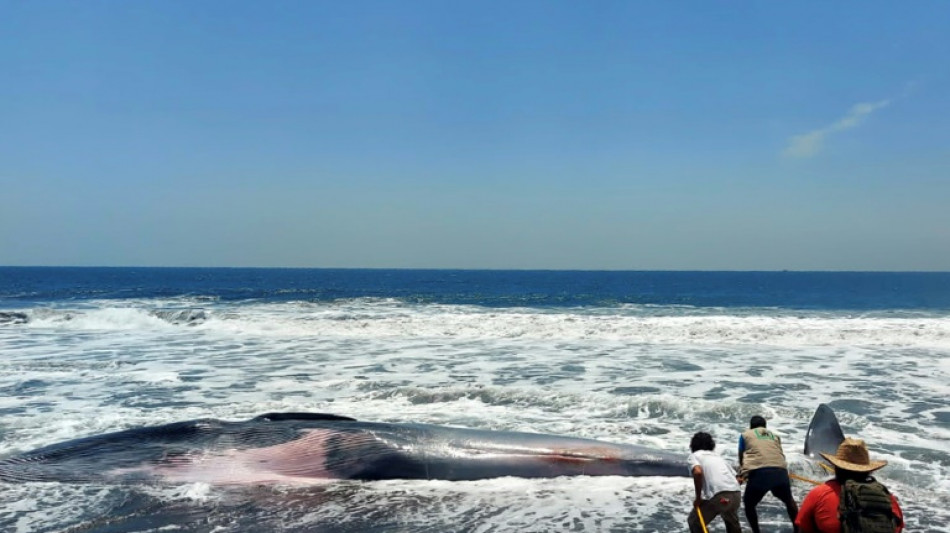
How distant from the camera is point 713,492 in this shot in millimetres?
5008

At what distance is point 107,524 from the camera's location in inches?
225

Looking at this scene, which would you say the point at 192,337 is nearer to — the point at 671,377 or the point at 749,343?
the point at 671,377

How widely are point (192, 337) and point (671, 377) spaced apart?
54.3ft

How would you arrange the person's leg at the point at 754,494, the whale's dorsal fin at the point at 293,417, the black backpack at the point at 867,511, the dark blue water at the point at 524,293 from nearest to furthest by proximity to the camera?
the black backpack at the point at 867,511, the person's leg at the point at 754,494, the whale's dorsal fin at the point at 293,417, the dark blue water at the point at 524,293

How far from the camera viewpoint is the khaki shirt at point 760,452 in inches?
212

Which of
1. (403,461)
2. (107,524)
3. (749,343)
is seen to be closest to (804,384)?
(749,343)

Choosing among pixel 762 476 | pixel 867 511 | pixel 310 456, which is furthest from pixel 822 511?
pixel 310 456

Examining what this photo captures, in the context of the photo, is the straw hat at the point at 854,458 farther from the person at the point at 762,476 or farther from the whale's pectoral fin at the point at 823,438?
the whale's pectoral fin at the point at 823,438

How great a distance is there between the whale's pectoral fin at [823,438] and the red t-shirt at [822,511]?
13.0 ft

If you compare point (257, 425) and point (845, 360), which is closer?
point (257, 425)

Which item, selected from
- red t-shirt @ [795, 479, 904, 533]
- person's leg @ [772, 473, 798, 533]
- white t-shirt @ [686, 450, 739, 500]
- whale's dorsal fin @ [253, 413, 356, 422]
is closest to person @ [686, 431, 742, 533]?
white t-shirt @ [686, 450, 739, 500]

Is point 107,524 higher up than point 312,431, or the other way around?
point 312,431

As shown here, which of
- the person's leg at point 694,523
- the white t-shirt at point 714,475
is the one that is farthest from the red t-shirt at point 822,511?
the person's leg at point 694,523

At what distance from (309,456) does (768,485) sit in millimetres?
4382
